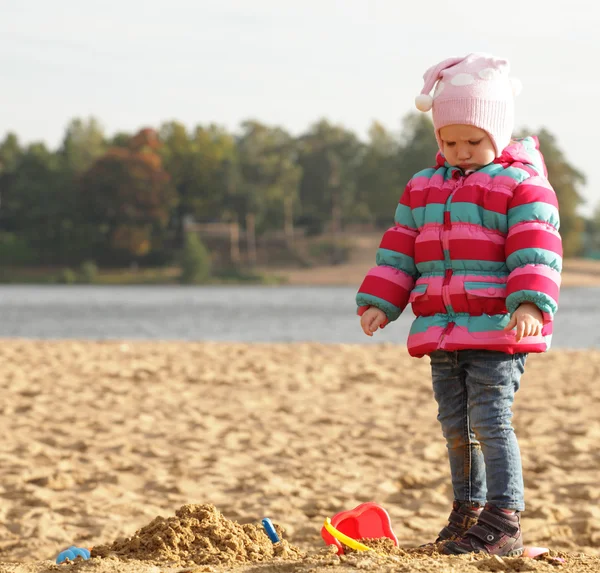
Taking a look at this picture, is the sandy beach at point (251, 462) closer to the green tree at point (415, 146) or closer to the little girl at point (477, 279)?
the little girl at point (477, 279)

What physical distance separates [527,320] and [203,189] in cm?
5940

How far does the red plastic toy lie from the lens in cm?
306

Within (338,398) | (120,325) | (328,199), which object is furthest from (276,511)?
(328,199)

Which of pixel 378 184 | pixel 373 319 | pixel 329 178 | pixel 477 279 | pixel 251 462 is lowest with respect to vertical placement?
pixel 251 462

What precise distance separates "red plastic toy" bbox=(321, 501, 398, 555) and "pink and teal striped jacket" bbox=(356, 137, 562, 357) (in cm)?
56

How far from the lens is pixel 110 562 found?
261 centimetres

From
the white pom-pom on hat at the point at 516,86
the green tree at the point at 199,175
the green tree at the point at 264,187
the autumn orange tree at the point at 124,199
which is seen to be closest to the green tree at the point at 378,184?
the green tree at the point at 264,187

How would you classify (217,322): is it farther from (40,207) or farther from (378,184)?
(40,207)

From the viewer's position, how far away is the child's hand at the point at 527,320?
2.65 meters

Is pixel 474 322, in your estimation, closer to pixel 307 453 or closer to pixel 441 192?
pixel 441 192

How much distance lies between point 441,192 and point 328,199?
59.6 m

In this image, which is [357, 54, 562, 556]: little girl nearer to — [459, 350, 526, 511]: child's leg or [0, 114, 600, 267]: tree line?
[459, 350, 526, 511]: child's leg

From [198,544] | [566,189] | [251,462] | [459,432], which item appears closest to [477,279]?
[459,432]

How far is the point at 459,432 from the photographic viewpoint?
9.73ft
